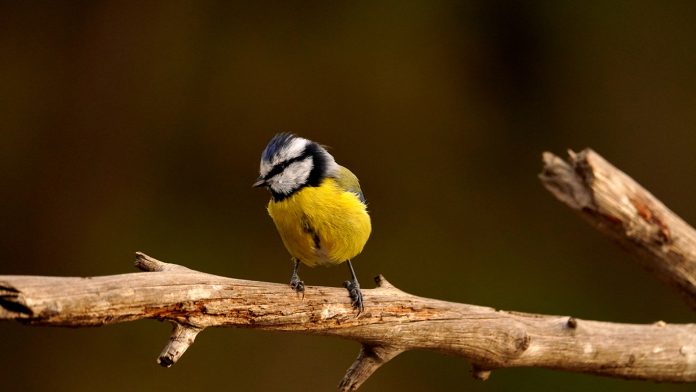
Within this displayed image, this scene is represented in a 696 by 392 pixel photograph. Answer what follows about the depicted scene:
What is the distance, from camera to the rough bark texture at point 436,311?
1404 millimetres

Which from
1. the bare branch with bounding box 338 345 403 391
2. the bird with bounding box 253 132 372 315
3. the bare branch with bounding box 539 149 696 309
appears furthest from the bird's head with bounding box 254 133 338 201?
the bare branch with bounding box 539 149 696 309

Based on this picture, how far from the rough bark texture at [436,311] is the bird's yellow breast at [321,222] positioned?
13 centimetres

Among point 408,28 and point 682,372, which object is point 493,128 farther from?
point 682,372

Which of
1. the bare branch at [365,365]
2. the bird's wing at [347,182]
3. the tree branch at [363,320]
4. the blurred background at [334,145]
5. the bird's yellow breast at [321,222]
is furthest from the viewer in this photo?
the blurred background at [334,145]

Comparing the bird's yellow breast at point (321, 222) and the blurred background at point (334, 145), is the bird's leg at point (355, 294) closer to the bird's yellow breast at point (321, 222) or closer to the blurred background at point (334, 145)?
the bird's yellow breast at point (321, 222)

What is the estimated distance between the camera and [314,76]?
340cm

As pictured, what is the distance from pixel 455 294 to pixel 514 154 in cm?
71

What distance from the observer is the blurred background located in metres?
3.18

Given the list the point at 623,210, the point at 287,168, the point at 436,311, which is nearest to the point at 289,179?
the point at 287,168

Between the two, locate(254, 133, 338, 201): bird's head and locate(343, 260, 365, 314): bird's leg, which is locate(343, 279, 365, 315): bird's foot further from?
locate(254, 133, 338, 201): bird's head

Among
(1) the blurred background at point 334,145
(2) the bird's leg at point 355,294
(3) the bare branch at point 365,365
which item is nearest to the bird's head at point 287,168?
(2) the bird's leg at point 355,294

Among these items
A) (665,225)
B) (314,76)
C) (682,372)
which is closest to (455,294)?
(314,76)

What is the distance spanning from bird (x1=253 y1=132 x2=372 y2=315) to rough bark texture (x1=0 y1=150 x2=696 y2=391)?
14 cm

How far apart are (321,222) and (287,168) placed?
→ 0.17m
